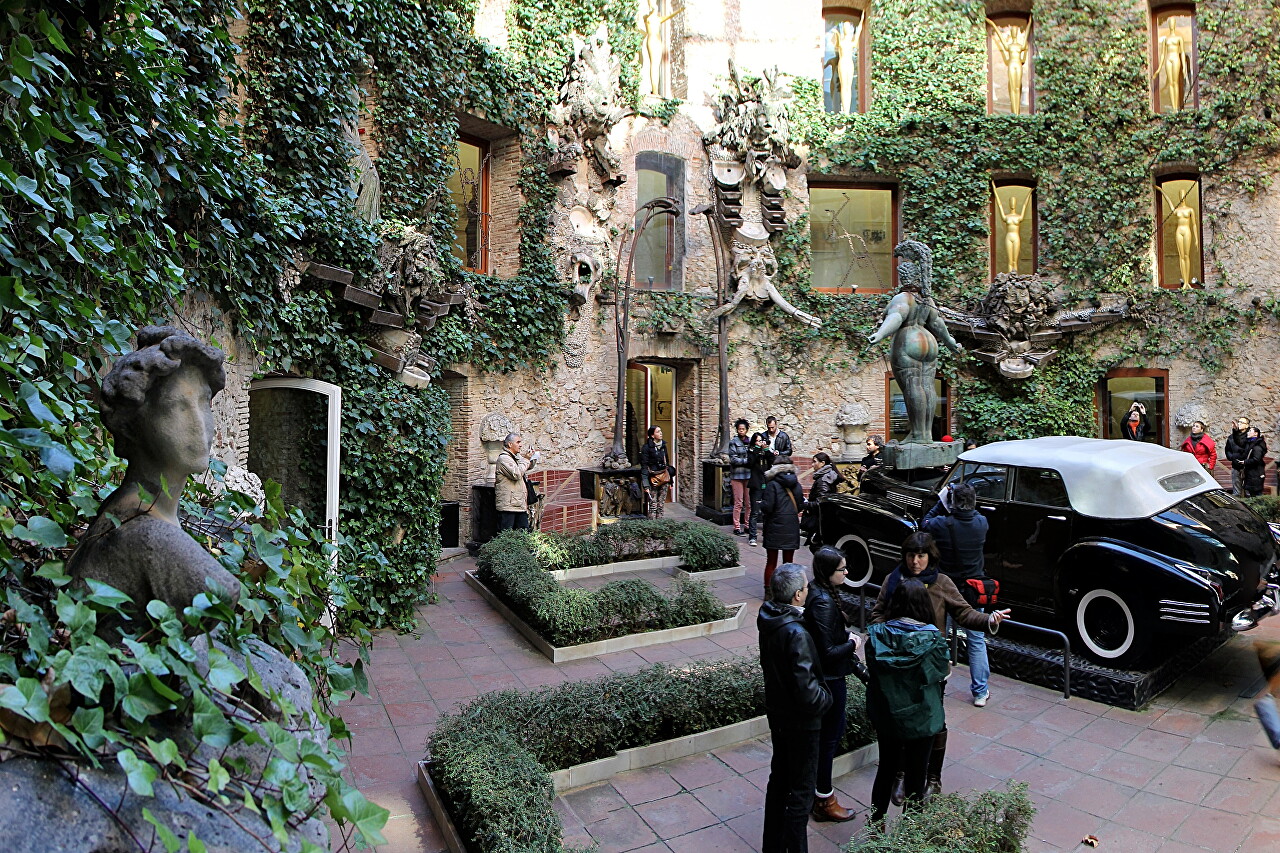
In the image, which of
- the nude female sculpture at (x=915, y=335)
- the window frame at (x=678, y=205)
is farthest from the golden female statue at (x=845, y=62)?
the nude female sculpture at (x=915, y=335)

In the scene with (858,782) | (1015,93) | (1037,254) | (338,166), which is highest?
(1015,93)

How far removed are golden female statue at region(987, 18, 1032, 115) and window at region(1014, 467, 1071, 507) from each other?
44.3 ft

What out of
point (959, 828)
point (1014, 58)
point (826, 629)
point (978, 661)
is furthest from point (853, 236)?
point (959, 828)

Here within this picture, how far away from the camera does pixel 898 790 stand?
464 centimetres

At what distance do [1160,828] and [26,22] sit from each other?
706 centimetres

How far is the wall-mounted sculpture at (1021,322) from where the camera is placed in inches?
675

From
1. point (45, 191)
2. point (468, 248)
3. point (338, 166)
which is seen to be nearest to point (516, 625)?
point (338, 166)

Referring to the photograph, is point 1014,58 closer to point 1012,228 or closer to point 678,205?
point 1012,228

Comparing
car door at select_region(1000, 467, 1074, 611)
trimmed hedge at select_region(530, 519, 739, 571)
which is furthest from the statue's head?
trimmed hedge at select_region(530, 519, 739, 571)

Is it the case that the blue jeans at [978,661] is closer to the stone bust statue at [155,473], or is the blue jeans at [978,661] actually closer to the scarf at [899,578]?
the scarf at [899,578]

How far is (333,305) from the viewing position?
8.42 meters

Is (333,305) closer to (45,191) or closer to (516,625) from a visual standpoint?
(516,625)

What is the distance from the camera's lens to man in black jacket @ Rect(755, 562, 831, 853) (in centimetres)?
412

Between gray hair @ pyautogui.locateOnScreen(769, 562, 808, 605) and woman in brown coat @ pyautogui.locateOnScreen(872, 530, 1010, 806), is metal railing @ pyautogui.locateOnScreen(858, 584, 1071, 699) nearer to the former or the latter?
woman in brown coat @ pyautogui.locateOnScreen(872, 530, 1010, 806)
